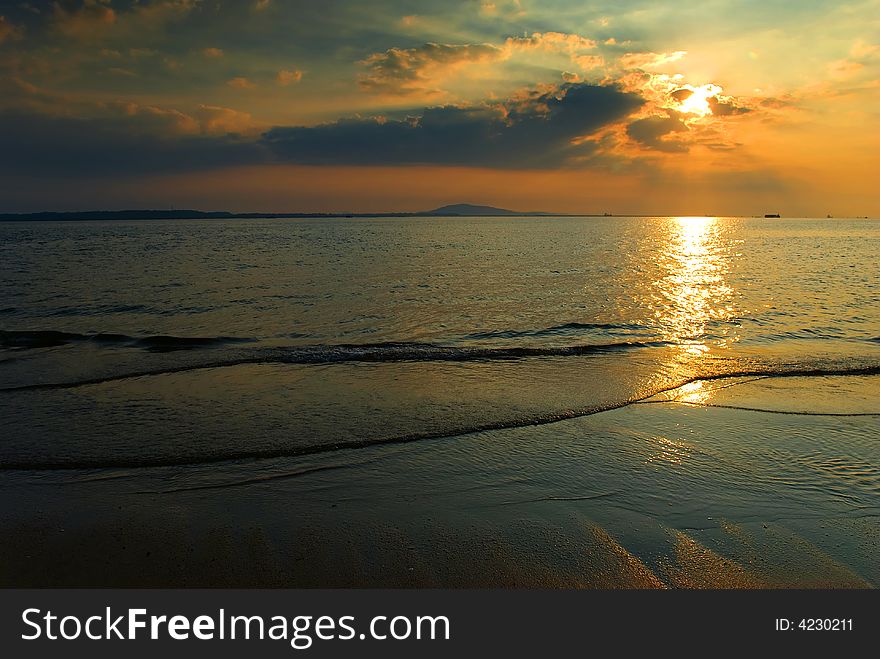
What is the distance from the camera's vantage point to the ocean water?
540 cm

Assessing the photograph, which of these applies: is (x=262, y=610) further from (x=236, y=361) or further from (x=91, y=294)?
(x=91, y=294)

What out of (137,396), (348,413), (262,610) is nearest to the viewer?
(262,610)

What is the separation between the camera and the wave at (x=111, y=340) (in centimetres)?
1712

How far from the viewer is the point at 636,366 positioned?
14.2 m

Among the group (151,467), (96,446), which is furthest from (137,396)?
(151,467)

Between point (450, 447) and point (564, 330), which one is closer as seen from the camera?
point (450, 447)

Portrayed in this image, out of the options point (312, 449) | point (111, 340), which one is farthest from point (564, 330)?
point (111, 340)

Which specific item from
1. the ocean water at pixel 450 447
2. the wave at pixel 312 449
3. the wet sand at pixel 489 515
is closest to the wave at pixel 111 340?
the ocean water at pixel 450 447

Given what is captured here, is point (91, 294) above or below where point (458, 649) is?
above

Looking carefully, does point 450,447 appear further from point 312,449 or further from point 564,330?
point 564,330

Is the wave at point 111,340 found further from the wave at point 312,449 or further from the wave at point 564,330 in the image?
the wave at point 312,449

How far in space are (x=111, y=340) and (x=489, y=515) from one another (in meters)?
15.9

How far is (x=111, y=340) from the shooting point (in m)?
18.0

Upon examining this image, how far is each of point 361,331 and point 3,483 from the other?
12398mm
